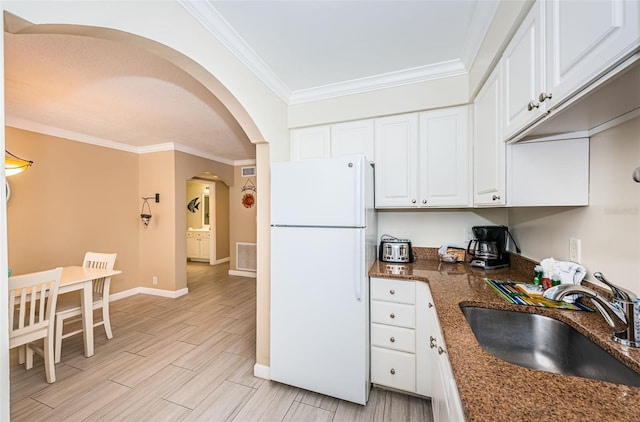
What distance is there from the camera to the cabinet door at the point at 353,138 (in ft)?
7.27

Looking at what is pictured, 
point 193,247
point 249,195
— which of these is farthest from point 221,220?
point 249,195

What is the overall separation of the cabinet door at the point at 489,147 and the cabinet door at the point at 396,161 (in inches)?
16.9

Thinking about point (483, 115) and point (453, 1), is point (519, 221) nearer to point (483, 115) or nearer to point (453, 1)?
point (483, 115)

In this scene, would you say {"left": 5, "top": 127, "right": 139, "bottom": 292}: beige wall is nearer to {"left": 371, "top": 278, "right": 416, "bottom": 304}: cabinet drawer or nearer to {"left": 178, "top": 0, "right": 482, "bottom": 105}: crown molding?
{"left": 178, "top": 0, "right": 482, "bottom": 105}: crown molding

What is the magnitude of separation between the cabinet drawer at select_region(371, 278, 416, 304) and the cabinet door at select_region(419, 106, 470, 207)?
71 centimetres

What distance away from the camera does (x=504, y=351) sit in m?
1.19

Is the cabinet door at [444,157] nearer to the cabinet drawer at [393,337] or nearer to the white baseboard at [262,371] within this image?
the cabinet drawer at [393,337]

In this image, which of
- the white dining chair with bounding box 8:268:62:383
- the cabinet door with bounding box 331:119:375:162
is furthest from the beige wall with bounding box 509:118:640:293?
the white dining chair with bounding box 8:268:62:383

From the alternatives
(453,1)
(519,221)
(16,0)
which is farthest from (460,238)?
(16,0)

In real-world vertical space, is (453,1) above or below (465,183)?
above

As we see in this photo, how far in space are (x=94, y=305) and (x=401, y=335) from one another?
9.62ft

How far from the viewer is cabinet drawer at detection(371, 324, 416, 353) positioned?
1754 mm

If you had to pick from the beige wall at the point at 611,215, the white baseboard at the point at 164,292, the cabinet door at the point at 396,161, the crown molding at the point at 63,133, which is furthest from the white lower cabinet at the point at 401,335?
the crown molding at the point at 63,133

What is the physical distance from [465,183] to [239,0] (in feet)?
6.26
